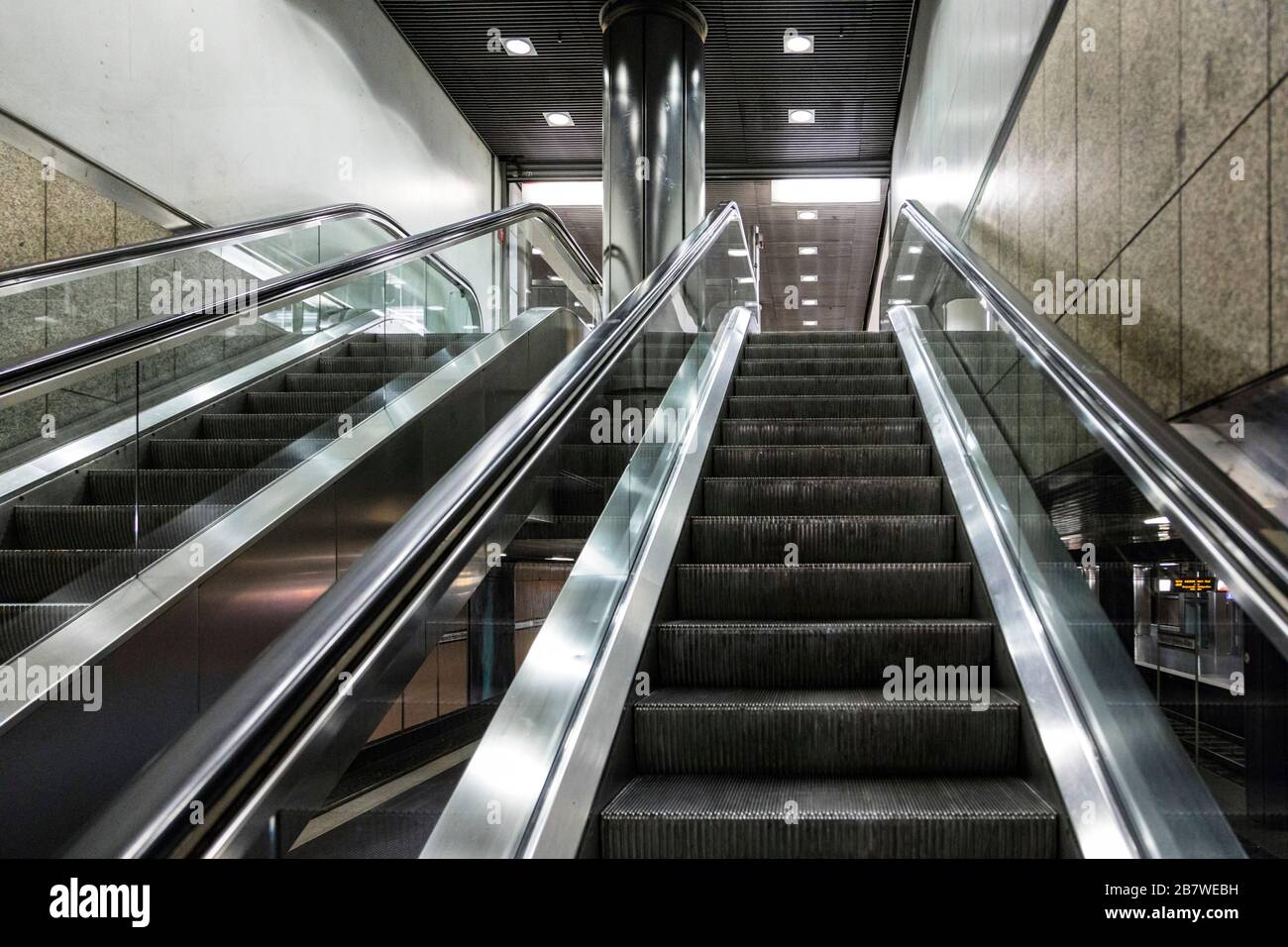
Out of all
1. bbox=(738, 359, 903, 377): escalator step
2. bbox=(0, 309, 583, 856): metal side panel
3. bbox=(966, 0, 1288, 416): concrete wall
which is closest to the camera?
bbox=(966, 0, 1288, 416): concrete wall

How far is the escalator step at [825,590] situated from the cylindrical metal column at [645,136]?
6.09m

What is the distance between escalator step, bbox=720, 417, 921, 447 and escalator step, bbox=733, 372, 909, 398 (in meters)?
0.73

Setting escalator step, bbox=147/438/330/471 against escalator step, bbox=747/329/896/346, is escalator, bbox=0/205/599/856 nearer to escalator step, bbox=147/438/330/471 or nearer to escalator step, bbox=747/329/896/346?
escalator step, bbox=147/438/330/471

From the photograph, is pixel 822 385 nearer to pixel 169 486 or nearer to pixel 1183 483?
pixel 169 486

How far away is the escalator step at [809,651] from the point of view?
9.27ft

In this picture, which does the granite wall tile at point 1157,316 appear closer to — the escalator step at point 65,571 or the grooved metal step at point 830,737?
the grooved metal step at point 830,737

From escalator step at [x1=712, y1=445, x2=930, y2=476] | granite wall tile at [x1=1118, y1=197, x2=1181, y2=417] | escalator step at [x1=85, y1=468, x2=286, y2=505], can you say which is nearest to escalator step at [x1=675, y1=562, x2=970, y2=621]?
granite wall tile at [x1=1118, y1=197, x2=1181, y2=417]

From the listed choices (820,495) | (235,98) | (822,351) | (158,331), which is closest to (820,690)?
(820,495)

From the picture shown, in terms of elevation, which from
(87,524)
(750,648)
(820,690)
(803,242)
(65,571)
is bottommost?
(820,690)

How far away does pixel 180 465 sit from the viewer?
410 cm

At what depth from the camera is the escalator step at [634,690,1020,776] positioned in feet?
7.97

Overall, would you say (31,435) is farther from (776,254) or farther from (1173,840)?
(776,254)

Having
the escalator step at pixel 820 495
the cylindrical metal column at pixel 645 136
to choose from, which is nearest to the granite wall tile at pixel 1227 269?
the escalator step at pixel 820 495

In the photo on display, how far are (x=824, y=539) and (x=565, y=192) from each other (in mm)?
12163
